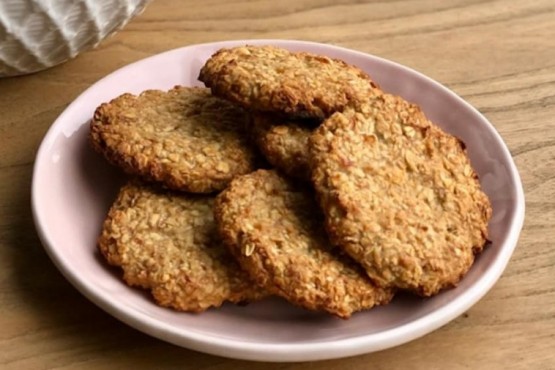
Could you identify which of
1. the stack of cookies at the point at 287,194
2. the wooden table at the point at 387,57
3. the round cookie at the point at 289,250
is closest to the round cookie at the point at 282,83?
the stack of cookies at the point at 287,194

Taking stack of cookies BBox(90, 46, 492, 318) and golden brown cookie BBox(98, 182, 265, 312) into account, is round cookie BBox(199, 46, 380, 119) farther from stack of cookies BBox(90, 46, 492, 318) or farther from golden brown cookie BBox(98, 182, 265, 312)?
golden brown cookie BBox(98, 182, 265, 312)

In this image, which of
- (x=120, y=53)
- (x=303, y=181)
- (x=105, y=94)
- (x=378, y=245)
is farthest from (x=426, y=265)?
(x=120, y=53)

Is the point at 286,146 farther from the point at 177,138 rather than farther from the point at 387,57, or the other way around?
the point at 387,57

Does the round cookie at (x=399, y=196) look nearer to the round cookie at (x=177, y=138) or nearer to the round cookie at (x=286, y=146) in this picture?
the round cookie at (x=286, y=146)

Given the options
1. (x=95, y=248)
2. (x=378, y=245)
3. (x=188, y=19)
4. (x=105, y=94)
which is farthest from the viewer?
(x=188, y=19)

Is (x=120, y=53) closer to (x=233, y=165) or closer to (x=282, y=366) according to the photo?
(x=233, y=165)

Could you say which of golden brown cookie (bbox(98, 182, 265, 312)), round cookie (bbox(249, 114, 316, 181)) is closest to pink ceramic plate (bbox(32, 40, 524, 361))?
golden brown cookie (bbox(98, 182, 265, 312))

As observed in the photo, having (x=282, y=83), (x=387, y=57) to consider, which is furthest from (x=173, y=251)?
(x=387, y=57)
